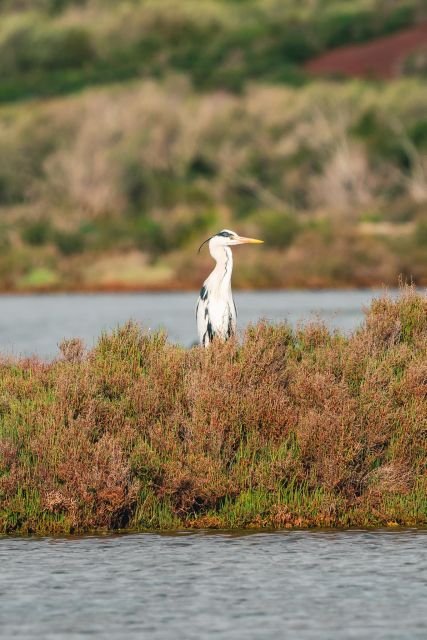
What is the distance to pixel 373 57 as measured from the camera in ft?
366

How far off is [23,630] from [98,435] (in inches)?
147

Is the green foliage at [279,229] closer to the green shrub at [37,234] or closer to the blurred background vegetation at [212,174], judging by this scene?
the blurred background vegetation at [212,174]

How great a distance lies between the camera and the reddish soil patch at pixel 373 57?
355 ft

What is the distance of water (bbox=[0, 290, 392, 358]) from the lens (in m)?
35.7

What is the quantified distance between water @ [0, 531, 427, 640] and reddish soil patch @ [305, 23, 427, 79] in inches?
3694

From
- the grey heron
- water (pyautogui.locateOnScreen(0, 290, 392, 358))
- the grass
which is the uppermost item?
water (pyautogui.locateOnScreen(0, 290, 392, 358))

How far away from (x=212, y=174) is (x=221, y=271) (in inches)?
2543

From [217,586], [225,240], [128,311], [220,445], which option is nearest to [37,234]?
[128,311]

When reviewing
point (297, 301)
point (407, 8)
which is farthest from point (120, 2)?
point (297, 301)

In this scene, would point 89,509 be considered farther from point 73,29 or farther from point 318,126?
point 73,29

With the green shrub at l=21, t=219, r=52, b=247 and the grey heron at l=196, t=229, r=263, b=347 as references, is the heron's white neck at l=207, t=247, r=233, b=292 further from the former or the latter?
the green shrub at l=21, t=219, r=52, b=247

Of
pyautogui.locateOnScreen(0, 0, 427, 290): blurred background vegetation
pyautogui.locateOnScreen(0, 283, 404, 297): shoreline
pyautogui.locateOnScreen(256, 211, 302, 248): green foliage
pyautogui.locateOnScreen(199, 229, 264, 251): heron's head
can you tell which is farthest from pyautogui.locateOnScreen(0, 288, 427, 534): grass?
pyautogui.locateOnScreen(256, 211, 302, 248): green foliage

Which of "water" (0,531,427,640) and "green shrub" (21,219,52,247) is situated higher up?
"green shrub" (21,219,52,247)

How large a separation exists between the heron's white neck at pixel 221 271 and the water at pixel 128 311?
14.2 m
